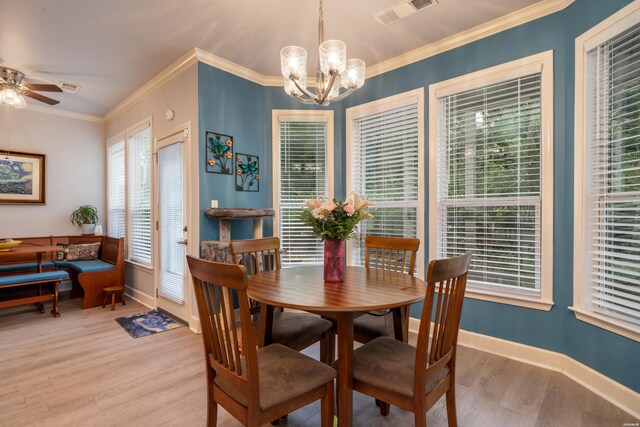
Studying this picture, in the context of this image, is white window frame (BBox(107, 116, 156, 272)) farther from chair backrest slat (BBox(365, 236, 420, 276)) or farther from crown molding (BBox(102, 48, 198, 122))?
chair backrest slat (BBox(365, 236, 420, 276))

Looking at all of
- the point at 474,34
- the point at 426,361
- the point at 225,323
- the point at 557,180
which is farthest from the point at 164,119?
the point at 557,180

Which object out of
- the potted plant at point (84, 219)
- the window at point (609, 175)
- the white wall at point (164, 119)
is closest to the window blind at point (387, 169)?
the window at point (609, 175)

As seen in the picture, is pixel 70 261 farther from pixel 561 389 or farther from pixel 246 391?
pixel 561 389

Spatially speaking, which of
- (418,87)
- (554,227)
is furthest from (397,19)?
(554,227)

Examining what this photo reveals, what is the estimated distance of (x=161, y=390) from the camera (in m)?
2.21

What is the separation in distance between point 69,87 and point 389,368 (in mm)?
5015

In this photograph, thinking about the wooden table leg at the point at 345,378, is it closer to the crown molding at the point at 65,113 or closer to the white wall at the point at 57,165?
the white wall at the point at 57,165

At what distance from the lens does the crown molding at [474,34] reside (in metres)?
2.46

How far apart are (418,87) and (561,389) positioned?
9.27ft

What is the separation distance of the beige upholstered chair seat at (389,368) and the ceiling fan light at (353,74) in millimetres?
1684

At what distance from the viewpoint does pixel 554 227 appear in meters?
2.48

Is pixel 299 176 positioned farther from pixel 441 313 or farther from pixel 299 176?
pixel 441 313

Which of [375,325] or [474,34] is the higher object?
[474,34]

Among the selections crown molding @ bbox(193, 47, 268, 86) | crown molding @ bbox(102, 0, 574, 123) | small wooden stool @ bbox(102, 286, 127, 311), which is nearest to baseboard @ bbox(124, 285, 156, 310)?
small wooden stool @ bbox(102, 286, 127, 311)
